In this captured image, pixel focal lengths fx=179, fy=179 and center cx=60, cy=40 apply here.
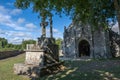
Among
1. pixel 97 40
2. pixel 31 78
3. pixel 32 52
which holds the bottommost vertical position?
pixel 31 78

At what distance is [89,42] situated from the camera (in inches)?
1199

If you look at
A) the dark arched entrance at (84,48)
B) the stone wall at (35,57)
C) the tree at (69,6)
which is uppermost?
the tree at (69,6)

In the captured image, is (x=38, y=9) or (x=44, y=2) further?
(x=38, y=9)

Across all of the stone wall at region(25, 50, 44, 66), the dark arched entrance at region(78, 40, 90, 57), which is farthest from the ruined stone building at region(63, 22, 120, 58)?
the stone wall at region(25, 50, 44, 66)

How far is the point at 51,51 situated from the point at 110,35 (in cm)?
1905

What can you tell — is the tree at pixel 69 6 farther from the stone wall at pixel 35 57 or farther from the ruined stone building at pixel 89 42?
the ruined stone building at pixel 89 42

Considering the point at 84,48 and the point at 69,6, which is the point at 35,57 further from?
the point at 84,48

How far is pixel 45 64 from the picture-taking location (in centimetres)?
1312

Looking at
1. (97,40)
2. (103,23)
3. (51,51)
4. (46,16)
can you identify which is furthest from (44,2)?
(97,40)

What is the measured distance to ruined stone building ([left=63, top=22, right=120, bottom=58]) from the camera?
29172 mm

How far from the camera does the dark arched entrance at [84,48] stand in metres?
32.3

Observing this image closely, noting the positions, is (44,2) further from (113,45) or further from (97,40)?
(113,45)

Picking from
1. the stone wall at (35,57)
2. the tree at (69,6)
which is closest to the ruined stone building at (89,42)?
Result: the tree at (69,6)

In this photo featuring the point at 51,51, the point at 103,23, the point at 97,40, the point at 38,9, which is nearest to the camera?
the point at 38,9
